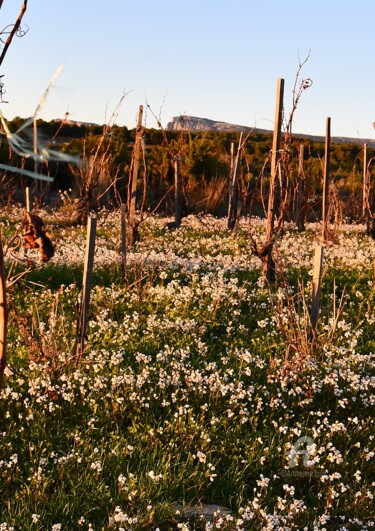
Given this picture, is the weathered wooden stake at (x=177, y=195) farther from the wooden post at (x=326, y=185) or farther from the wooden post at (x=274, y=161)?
the wooden post at (x=274, y=161)

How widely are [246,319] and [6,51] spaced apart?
7.08 m

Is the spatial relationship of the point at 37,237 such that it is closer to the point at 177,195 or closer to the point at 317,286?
the point at 317,286

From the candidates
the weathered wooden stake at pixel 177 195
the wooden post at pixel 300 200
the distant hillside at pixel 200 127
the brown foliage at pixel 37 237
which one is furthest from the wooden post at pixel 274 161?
the wooden post at pixel 300 200

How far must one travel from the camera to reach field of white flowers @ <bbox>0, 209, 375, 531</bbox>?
171 inches

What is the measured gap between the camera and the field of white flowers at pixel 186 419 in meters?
4.34

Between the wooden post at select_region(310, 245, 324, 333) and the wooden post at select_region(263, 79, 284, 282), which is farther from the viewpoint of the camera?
the wooden post at select_region(263, 79, 284, 282)

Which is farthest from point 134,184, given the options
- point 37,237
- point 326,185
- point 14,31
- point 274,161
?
point 14,31

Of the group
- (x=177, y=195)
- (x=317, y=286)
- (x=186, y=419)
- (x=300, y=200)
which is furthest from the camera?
(x=300, y=200)

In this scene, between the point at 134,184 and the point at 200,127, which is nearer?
the point at 134,184

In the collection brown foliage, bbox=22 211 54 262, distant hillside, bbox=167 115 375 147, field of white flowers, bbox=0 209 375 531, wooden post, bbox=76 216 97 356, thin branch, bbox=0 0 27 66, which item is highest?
distant hillside, bbox=167 115 375 147

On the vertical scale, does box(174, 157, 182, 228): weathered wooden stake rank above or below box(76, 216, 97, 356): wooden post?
above

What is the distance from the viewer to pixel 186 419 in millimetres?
5699

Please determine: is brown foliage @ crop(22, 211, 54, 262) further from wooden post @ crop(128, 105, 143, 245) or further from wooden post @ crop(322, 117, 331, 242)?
wooden post @ crop(322, 117, 331, 242)

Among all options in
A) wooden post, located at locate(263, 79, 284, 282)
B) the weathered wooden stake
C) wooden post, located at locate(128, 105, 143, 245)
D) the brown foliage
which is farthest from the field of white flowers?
the weathered wooden stake
